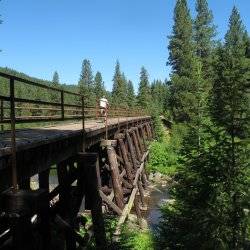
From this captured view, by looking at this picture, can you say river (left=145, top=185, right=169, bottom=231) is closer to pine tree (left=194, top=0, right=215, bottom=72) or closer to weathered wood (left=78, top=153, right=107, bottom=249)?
weathered wood (left=78, top=153, right=107, bottom=249)

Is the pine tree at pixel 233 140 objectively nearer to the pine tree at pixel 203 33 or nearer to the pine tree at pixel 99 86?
the pine tree at pixel 203 33

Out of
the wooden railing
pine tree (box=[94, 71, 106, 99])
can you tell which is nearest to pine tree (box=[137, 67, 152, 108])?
pine tree (box=[94, 71, 106, 99])

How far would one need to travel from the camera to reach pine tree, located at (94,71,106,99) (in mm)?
97463

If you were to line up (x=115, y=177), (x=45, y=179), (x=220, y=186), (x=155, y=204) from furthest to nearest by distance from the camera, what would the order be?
1. (x=155, y=204)
2. (x=115, y=177)
3. (x=45, y=179)
4. (x=220, y=186)

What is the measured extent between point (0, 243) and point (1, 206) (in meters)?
3.17

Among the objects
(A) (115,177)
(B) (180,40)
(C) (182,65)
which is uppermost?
(B) (180,40)

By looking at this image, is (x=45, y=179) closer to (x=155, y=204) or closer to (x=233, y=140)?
(x=233, y=140)

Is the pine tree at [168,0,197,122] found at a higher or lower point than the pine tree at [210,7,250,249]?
higher

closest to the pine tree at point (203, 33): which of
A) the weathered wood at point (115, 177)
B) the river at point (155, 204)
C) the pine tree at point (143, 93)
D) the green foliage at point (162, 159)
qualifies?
the pine tree at point (143, 93)

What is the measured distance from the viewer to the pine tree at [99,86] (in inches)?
3837

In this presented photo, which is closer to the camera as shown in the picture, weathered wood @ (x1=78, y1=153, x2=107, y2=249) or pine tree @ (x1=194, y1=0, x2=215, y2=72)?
weathered wood @ (x1=78, y1=153, x2=107, y2=249)

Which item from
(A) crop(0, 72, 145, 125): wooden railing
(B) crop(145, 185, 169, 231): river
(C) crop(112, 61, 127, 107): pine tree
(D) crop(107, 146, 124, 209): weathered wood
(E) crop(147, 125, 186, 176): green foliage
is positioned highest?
(C) crop(112, 61, 127, 107): pine tree

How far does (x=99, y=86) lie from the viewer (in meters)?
100

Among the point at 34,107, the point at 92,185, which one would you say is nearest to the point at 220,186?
the point at 92,185
